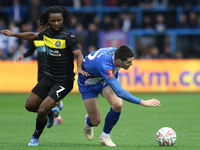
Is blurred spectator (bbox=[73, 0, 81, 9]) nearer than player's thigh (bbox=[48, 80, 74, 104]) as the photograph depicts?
No

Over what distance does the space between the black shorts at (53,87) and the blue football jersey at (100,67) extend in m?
0.35

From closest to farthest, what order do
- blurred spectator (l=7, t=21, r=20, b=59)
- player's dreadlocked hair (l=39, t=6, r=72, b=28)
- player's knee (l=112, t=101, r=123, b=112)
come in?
player's knee (l=112, t=101, r=123, b=112), player's dreadlocked hair (l=39, t=6, r=72, b=28), blurred spectator (l=7, t=21, r=20, b=59)

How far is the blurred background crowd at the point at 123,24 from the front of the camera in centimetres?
1864

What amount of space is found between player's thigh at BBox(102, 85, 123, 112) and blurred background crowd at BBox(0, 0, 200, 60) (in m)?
11.2

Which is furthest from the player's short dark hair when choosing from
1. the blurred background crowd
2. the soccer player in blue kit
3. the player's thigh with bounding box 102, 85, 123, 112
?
the blurred background crowd

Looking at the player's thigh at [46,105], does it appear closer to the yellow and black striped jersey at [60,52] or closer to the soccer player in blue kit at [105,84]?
the yellow and black striped jersey at [60,52]

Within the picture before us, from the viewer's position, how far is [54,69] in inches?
271

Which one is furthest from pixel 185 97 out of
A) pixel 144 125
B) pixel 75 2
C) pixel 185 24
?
pixel 75 2

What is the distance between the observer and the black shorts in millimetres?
6719

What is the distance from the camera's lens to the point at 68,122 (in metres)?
9.80

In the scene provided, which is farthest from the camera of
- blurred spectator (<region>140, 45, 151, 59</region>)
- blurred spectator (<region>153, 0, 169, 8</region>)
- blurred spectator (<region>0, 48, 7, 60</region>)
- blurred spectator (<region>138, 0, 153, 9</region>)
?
blurred spectator (<region>153, 0, 169, 8</region>)

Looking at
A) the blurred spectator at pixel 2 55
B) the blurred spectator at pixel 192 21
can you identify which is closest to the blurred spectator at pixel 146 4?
the blurred spectator at pixel 192 21

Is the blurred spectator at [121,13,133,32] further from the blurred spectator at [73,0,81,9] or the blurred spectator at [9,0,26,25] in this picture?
the blurred spectator at [9,0,26,25]

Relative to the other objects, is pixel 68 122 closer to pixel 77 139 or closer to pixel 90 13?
pixel 77 139
